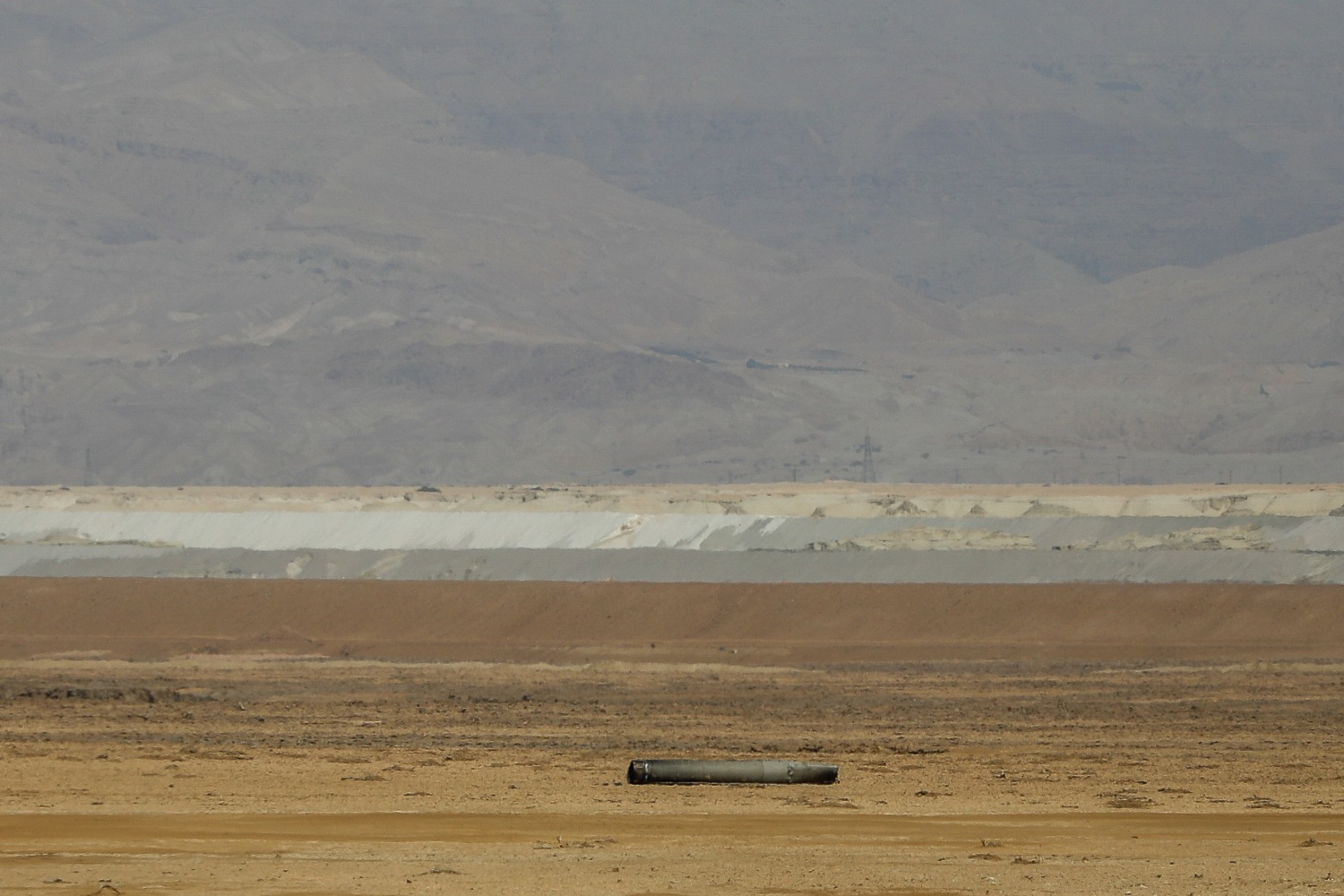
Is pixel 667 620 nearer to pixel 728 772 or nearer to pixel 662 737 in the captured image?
pixel 662 737

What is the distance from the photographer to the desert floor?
61.4ft

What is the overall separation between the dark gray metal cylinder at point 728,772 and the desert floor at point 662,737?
148 mm

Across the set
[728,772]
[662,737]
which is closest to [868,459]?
[662,737]

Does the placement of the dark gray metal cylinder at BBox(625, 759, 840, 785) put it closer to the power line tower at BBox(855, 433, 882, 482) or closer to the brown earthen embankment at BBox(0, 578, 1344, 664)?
the brown earthen embankment at BBox(0, 578, 1344, 664)

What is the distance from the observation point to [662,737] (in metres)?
29.7

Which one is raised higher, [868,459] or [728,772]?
[868,459]

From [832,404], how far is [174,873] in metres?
169

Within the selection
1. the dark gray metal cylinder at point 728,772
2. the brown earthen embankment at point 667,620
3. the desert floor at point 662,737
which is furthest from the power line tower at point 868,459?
the dark gray metal cylinder at point 728,772

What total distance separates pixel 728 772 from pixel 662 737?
5.99 meters

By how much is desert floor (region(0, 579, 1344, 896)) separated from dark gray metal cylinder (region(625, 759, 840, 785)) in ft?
0.48

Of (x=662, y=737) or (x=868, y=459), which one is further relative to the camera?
(x=868, y=459)

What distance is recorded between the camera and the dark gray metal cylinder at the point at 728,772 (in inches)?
930

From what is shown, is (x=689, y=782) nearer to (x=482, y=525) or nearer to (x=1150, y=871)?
(x=1150, y=871)

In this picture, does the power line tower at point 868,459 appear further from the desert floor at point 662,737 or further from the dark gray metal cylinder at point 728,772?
the dark gray metal cylinder at point 728,772
